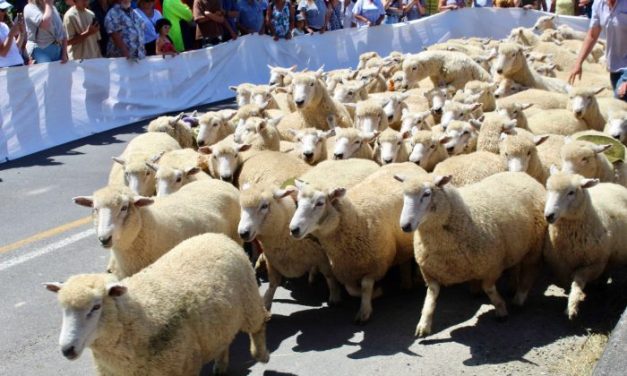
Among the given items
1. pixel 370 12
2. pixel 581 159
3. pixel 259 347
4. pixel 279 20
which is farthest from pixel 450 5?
pixel 259 347

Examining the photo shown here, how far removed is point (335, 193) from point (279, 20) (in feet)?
35.7

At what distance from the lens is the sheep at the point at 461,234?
564 cm

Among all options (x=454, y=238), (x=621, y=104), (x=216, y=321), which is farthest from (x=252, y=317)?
(x=621, y=104)

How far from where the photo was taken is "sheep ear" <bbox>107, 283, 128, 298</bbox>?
13.8ft

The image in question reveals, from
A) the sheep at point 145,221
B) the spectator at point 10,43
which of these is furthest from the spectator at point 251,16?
the sheep at point 145,221

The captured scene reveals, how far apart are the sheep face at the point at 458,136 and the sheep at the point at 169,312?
313cm

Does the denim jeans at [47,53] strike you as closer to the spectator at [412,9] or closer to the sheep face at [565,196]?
the sheep face at [565,196]

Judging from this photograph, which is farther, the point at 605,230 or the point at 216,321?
the point at 605,230

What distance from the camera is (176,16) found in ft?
50.0

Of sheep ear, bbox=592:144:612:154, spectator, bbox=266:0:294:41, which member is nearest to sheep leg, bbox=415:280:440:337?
sheep ear, bbox=592:144:612:154

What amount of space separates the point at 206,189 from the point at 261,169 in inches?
31.0

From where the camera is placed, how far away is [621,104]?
9.09m

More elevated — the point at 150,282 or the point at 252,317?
the point at 150,282

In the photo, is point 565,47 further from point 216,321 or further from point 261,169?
point 216,321
